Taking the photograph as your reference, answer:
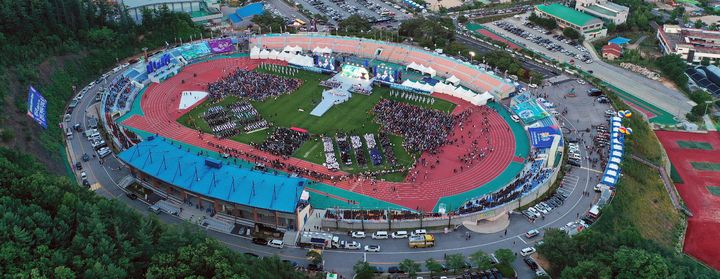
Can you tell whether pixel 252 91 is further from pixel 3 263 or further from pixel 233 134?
pixel 3 263

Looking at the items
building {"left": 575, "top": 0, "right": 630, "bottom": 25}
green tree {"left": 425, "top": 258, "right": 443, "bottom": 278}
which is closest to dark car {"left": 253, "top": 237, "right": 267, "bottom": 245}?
green tree {"left": 425, "top": 258, "right": 443, "bottom": 278}

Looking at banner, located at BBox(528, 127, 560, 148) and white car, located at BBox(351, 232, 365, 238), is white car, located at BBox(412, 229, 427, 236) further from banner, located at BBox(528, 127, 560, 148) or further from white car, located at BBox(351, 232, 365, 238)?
banner, located at BBox(528, 127, 560, 148)

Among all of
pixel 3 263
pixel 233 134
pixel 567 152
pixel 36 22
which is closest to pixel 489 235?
pixel 567 152

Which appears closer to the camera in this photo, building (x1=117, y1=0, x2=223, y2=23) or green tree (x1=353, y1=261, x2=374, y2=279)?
green tree (x1=353, y1=261, x2=374, y2=279)

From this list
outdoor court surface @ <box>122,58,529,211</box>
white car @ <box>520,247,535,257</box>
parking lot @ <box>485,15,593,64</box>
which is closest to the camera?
white car @ <box>520,247,535,257</box>

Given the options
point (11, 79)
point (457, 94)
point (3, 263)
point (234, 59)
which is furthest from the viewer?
point (234, 59)

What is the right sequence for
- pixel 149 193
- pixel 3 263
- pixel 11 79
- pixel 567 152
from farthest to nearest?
1. pixel 11 79
2. pixel 567 152
3. pixel 149 193
4. pixel 3 263

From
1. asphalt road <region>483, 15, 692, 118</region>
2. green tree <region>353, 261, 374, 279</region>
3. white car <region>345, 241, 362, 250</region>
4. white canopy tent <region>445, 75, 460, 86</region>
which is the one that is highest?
white canopy tent <region>445, 75, 460, 86</region>

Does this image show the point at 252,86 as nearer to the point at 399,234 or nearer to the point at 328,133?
the point at 328,133
